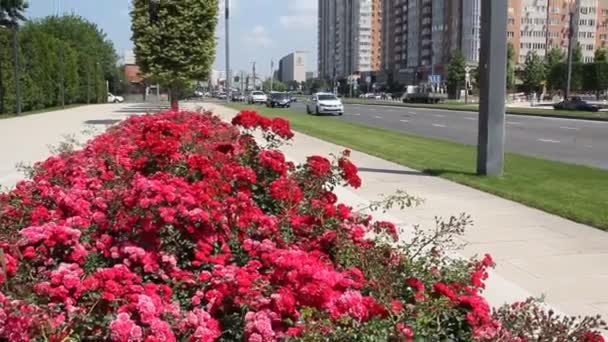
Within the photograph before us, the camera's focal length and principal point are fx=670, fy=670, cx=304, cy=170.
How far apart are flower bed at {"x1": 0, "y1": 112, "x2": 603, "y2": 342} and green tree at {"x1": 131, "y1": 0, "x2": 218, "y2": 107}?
23435 mm

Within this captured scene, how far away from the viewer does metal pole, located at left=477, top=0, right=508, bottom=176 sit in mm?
11633

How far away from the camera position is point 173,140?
5195 millimetres

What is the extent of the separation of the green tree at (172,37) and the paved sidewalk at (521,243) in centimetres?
1837

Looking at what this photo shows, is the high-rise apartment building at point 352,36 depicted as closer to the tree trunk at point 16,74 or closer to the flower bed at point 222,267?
the tree trunk at point 16,74

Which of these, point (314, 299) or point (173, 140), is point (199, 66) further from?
point (314, 299)

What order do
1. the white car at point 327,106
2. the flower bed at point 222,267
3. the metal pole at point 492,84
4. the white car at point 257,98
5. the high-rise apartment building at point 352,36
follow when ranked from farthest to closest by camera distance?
the high-rise apartment building at point 352,36, the white car at point 257,98, the white car at point 327,106, the metal pole at point 492,84, the flower bed at point 222,267

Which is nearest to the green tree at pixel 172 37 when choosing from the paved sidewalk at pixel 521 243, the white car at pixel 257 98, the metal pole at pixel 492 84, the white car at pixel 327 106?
the white car at pixel 327 106

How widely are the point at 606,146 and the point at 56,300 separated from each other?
20623 mm

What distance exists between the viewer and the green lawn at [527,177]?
8.91 metres

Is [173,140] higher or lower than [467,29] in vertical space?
lower

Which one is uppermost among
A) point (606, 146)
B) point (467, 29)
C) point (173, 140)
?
point (467, 29)

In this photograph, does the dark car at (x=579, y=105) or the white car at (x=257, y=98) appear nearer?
the dark car at (x=579, y=105)

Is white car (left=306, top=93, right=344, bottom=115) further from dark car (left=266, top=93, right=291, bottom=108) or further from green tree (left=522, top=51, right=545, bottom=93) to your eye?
green tree (left=522, top=51, right=545, bottom=93)

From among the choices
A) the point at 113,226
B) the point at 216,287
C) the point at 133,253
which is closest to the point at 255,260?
the point at 216,287
